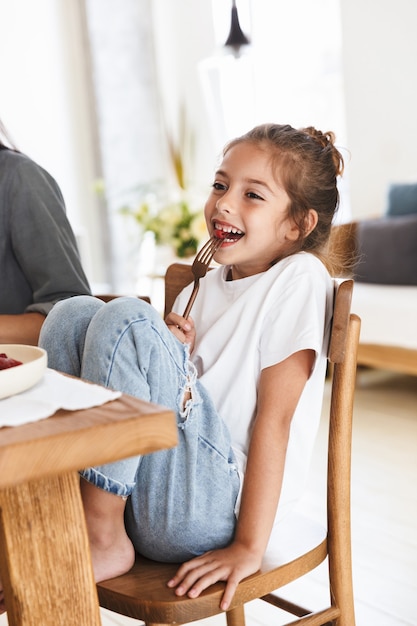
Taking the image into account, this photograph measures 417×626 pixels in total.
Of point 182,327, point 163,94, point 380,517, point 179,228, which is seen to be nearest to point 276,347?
point 182,327

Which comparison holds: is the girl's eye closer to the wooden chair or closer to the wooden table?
the wooden chair

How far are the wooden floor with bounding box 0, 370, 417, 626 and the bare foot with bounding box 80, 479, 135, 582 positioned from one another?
31.9 inches

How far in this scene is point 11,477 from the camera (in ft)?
2.07

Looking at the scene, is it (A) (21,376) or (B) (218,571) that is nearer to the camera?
(A) (21,376)

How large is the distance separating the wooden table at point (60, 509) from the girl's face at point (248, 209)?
0.61 m

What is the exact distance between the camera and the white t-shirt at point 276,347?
115 cm

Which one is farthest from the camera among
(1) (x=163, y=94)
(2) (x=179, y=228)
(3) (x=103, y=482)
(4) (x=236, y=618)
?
(1) (x=163, y=94)

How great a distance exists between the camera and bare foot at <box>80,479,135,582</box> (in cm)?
95

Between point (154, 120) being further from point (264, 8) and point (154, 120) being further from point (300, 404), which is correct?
point (300, 404)

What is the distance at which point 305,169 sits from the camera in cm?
133

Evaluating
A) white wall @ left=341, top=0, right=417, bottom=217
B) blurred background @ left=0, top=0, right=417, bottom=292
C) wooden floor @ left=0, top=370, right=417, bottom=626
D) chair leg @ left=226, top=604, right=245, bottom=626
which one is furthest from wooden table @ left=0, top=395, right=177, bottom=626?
blurred background @ left=0, top=0, right=417, bottom=292

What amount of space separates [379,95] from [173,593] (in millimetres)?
3759

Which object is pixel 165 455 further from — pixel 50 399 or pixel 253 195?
pixel 253 195

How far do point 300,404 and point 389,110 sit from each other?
3.38 metres
